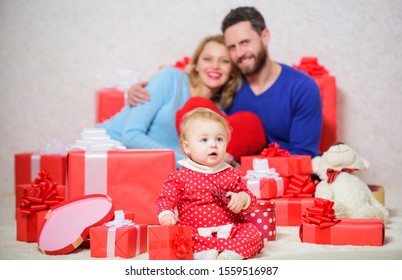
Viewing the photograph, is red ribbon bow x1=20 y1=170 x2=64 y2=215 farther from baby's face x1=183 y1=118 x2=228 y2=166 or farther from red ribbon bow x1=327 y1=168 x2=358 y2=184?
red ribbon bow x1=327 y1=168 x2=358 y2=184

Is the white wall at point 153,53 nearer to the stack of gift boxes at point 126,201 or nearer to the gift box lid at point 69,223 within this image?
the stack of gift boxes at point 126,201

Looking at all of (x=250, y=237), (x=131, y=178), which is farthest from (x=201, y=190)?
(x=131, y=178)

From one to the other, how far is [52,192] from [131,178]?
0.75 feet

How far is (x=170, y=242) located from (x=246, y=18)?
3.34ft

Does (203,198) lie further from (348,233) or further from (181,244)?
(348,233)

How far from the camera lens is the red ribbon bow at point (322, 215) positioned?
139 cm

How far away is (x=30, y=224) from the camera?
1.46 metres

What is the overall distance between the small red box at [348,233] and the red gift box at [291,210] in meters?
0.23

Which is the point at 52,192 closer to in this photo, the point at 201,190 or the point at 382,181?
the point at 201,190

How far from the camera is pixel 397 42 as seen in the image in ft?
5.50

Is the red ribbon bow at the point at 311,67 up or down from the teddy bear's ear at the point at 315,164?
up

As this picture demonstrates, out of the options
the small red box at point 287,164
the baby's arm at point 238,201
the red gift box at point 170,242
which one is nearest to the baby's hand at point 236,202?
the baby's arm at point 238,201

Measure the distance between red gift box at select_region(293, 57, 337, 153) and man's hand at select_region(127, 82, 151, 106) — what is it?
25.1 inches

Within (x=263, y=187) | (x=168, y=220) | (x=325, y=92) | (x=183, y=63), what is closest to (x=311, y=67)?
(x=325, y=92)
